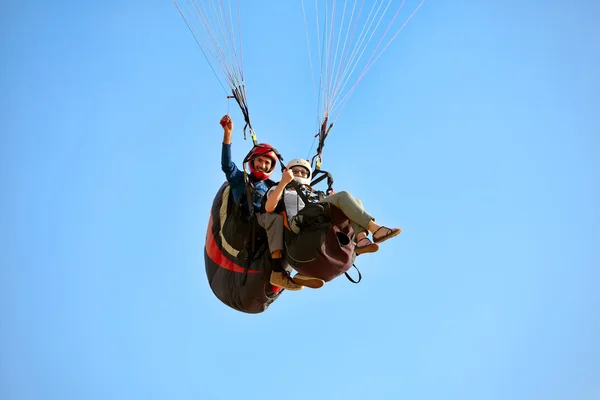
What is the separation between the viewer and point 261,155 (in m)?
5.47

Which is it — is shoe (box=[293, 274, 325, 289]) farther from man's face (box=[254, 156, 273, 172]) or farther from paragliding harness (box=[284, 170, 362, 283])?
man's face (box=[254, 156, 273, 172])

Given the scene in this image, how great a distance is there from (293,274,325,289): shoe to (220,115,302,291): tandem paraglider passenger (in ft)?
0.49

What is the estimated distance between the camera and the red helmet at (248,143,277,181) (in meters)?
5.45

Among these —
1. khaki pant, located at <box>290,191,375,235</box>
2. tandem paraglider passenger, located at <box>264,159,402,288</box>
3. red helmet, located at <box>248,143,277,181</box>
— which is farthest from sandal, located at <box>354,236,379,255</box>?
red helmet, located at <box>248,143,277,181</box>

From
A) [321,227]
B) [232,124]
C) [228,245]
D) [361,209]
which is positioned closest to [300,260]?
[321,227]

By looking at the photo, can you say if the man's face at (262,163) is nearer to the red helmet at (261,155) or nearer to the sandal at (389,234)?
the red helmet at (261,155)

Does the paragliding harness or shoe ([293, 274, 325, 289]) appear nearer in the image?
the paragliding harness

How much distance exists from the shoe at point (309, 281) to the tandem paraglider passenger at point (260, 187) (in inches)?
5.9

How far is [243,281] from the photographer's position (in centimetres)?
549

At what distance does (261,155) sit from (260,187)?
29 cm

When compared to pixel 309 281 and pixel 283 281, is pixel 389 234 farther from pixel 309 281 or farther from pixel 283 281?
pixel 283 281

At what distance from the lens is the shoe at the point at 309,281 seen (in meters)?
4.98

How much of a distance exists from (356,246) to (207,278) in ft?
5.78

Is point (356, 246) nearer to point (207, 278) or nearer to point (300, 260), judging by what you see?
point (300, 260)
